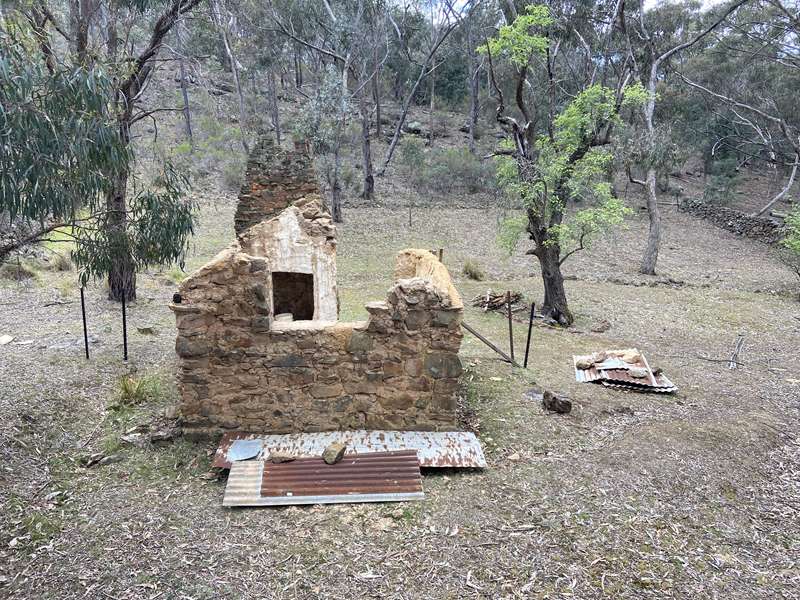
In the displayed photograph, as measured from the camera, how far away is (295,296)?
8.78 metres

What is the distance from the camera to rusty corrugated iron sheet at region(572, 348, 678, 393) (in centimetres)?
752

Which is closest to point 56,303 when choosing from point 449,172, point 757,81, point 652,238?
point 652,238

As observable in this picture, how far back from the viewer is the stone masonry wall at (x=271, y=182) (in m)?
9.37

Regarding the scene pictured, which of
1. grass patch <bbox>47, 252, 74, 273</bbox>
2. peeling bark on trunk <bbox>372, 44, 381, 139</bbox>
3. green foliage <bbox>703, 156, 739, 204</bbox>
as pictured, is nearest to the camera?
grass patch <bbox>47, 252, 74, 273</bbox>

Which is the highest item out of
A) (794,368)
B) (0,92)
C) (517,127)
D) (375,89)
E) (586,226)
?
(375,89)

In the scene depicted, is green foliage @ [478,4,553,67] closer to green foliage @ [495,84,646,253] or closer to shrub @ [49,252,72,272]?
green foliage @ [495,84,646,253]

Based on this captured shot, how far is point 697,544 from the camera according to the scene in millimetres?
4203

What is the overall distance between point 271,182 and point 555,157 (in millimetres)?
6072

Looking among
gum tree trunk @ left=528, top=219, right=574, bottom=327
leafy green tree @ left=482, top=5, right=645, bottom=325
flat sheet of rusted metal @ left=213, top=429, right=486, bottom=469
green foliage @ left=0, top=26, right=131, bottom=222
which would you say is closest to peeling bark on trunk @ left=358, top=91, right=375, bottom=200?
leafy green tree @ left=482, top=5, right=645, bottom=325

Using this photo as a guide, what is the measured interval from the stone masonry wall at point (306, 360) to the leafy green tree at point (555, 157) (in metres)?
6.57

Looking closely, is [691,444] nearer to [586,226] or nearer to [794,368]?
[794,368]

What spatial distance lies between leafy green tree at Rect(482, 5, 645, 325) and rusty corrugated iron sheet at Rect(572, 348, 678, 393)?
3.90 m

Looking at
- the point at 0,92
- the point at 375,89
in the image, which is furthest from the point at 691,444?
the point at 375,89

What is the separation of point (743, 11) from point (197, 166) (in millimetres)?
24897
